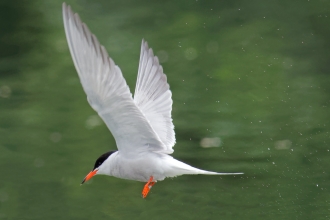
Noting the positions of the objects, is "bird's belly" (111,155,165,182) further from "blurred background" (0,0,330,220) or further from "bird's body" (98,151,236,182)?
"blurred background" (0,0,330,220)

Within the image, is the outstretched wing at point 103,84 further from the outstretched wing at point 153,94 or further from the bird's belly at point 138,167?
the outstretched wing at point 153,94

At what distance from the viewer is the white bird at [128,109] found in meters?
3.17

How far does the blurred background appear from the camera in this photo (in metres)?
5.02

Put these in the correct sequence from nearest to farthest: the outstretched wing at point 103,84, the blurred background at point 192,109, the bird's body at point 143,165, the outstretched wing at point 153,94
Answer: the outstretched wing at point 103,84 → the bird's body at point 143,165 → the outstretched wing at point 153,94 → the blurred background at point 192,109

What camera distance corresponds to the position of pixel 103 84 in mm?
3275

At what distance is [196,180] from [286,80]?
5.72ft

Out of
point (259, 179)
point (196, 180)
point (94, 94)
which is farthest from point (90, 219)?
point (94, 94)

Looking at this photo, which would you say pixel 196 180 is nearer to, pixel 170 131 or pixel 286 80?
pixel 170 131

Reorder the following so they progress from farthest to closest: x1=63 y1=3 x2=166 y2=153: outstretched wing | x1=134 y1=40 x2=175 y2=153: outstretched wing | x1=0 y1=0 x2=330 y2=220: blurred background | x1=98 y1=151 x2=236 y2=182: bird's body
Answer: x1=0 y1=0 x2=330 y2=220: blurred background → x1=134 y1=40 x2=175 y2=153: outstretched wing → x1=98 y1=151 x2=236 y2=182: bird's body → x1=63 y1=3 x2=166 y2=153: outstretched wing

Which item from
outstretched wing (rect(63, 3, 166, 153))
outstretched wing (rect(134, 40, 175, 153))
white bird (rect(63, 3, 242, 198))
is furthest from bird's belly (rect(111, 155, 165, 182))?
outstretched wing (rect(134, 40, 175, 153))

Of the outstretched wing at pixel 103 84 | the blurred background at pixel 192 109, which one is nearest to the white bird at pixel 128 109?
the outstretched wing at pixel 103 84

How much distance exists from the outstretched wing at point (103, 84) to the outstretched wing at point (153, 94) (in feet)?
1.39

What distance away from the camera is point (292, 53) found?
7000 mm

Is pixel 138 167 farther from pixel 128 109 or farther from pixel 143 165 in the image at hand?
pixel 128 109
